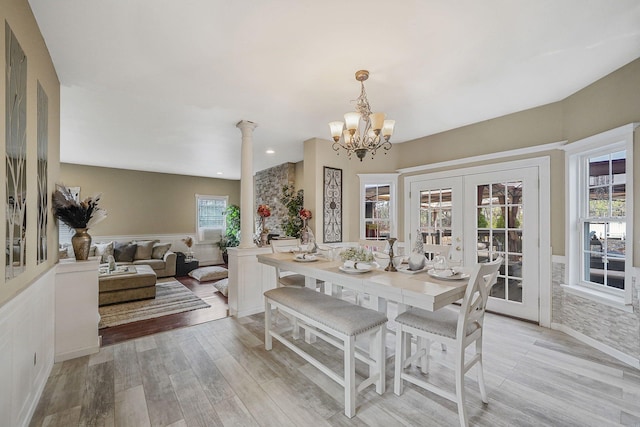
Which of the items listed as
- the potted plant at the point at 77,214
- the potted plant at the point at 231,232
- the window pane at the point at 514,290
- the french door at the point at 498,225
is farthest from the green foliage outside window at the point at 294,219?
the potted plant at the point at 231,232

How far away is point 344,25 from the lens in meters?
1.96

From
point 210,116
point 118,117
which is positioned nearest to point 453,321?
point 210,116

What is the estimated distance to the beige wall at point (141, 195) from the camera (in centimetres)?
669

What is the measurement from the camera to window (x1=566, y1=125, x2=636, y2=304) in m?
2.58

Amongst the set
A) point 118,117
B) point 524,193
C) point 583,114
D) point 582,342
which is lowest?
point 582,342

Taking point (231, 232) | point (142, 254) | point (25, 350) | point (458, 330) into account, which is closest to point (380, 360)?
point (458, 330)

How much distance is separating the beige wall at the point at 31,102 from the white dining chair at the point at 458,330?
245 centimetres

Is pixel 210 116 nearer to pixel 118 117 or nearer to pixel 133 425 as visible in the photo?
pixel 118 117

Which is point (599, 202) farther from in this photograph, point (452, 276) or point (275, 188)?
point (275, 188)

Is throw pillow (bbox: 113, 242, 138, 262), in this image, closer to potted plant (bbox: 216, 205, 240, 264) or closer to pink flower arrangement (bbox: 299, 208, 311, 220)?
potted plant (bbox: 216, 205, 240, 264)

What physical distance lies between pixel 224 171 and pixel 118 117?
3.86 meters

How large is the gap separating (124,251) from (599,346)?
8270 millimetres

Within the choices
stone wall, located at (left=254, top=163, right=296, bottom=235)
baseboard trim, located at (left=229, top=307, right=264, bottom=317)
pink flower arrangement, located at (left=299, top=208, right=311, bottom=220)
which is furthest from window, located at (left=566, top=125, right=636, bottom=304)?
stone wall, located at (left=254, top=163, right=296, bottom=235)

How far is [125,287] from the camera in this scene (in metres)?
4.62
